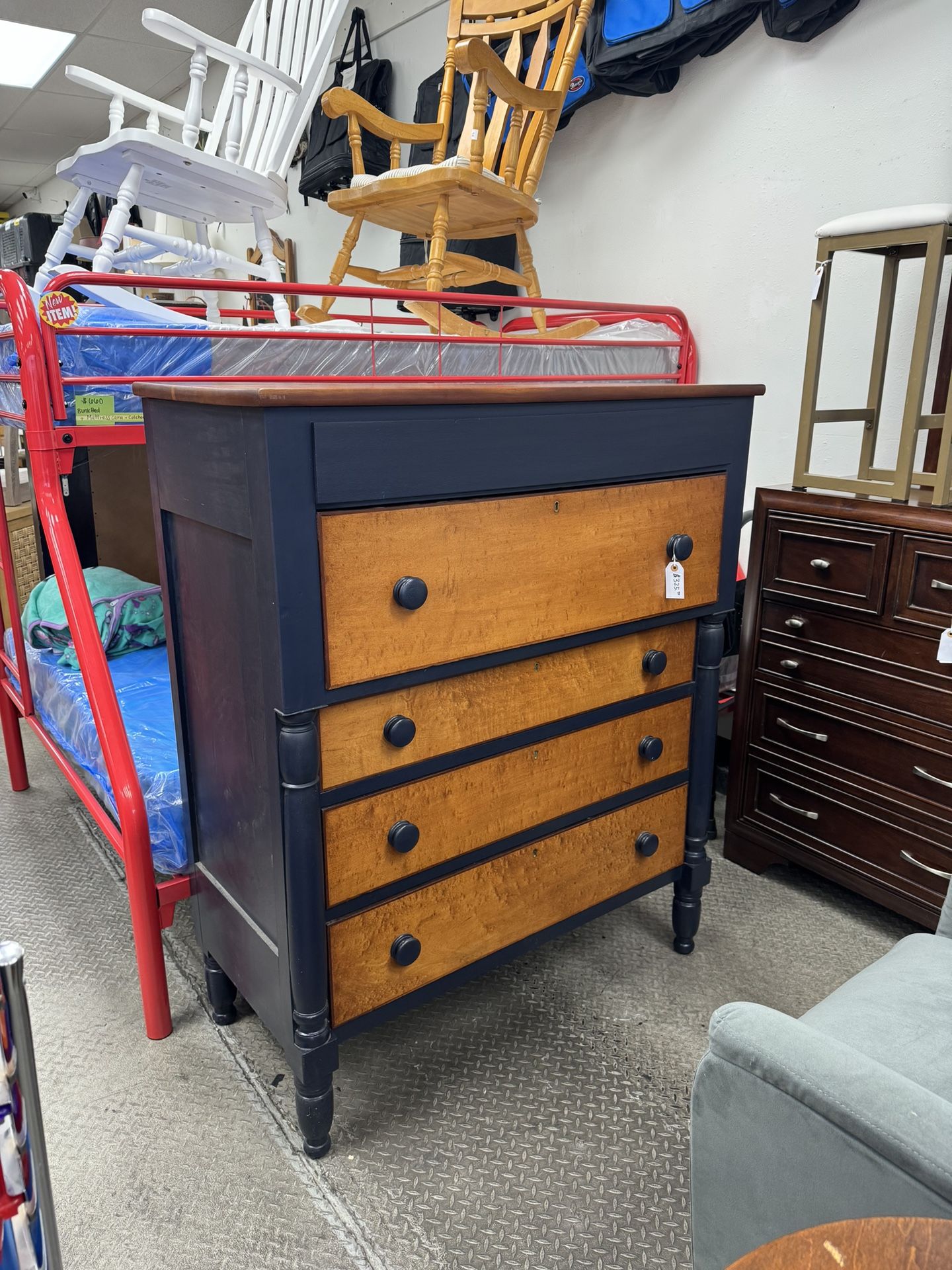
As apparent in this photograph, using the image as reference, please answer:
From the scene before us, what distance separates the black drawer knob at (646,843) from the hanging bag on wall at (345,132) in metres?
3.05

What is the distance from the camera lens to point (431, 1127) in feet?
4.16

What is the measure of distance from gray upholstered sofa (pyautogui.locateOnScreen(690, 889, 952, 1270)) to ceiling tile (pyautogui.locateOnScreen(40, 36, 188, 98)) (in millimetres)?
5657

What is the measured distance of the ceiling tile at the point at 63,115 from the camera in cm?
559

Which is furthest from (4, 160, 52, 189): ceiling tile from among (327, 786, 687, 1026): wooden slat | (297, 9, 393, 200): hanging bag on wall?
(327, 786, 687, 1026): wooden slat

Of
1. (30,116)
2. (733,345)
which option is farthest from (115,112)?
(30,116)

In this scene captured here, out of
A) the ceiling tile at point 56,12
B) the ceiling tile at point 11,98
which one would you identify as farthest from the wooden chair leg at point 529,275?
the ceiling tile at point 11,98

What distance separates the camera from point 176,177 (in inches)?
82.0

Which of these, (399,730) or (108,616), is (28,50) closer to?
(108,616)

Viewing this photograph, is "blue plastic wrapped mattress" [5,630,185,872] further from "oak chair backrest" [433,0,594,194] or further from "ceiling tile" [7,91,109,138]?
"ceiling tile" [7,91,109,138]

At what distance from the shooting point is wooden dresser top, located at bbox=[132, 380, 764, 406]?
93 centimetres

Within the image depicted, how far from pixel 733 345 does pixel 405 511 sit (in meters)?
1.75

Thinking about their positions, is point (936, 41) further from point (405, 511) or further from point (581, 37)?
point (405, 511)

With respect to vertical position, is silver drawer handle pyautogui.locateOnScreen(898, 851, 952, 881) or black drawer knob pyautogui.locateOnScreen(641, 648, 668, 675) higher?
black drawer knob pyautogui.locateOnScreen(641, 648, 668, 675)

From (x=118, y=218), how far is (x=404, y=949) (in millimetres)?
1807
